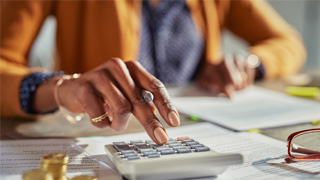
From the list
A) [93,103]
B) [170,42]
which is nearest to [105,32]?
[170,42]

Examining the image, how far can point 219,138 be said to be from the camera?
74 centimetres

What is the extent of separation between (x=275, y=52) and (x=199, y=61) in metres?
0.27

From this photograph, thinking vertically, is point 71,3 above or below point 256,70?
above

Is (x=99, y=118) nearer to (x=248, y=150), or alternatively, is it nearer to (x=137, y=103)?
(x=137, y=103)

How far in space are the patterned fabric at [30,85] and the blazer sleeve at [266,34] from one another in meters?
0.77

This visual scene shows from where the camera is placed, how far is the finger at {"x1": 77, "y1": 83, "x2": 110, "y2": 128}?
0.71 meters

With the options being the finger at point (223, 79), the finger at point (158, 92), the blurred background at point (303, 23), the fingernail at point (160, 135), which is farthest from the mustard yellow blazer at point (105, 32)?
the blurred background at point (303, 23)

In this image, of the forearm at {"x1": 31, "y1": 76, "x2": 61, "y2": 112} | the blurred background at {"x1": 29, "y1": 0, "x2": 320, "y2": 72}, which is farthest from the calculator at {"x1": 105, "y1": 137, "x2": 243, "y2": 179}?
the blurred background at {"x1": 29, "y1": 0, "x2": 320, "y2": 72}

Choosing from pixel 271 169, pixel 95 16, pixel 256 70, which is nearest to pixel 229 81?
pixel 256 70

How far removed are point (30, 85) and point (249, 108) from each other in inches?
19.6

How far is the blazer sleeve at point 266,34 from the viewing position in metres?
1.48

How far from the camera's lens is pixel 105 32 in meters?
1.33

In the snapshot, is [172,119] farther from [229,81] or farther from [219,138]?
[229,81]

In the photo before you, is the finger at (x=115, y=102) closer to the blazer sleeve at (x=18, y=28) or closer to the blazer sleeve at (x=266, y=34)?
the blazer sleeve at (x=18, y=28)
